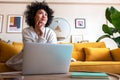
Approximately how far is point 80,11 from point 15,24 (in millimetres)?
1492

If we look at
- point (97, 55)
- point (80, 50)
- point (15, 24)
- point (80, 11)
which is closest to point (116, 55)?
point (97, 55)

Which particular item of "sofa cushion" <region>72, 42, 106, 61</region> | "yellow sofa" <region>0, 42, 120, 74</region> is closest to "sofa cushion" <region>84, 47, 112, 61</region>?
"yellow sofa" <region>0, 42, 120, 74</region>

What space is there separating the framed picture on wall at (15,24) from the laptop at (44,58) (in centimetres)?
300

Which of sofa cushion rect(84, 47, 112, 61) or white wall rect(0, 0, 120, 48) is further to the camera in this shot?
white wall rect(0, 0, 120, 48)

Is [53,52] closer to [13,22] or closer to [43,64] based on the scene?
[43,64]

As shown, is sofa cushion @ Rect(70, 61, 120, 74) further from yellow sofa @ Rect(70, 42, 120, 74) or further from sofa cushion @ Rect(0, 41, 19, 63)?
sofa cushion @ Rect(0, 41, 19, 63)

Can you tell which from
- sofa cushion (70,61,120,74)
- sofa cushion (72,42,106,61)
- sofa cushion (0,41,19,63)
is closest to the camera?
sofa cushion (70,61,120,74)

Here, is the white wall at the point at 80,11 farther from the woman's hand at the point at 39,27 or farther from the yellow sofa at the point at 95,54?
the woman's hand at the point at 39,27

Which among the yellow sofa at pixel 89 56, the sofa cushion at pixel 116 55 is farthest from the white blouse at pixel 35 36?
the sofa cushion at pixel 116 55

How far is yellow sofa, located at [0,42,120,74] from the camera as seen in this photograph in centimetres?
213

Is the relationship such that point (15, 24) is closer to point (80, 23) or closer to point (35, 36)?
point (80, 23)

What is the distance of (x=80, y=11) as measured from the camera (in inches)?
162

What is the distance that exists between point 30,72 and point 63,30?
2963 mm

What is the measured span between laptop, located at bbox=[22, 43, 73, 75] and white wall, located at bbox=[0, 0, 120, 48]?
294 cm
